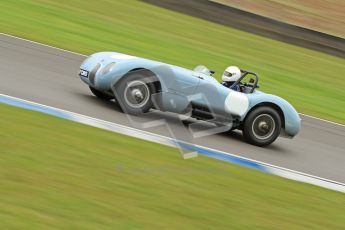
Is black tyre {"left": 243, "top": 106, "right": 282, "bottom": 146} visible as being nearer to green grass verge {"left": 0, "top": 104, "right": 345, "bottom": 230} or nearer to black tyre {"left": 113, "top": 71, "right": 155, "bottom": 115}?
black tyre {"left": 113, "top": 71, "right": 155, "bottom": 115}

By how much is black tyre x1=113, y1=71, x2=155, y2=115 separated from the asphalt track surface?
0.17 m

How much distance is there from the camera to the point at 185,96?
9531 millimetres

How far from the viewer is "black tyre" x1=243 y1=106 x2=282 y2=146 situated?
10.0 meters

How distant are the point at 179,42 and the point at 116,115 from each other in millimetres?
8897

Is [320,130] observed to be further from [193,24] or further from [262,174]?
[193,24]

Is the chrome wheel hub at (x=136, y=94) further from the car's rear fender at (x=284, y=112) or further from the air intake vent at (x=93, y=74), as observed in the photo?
the car's rear fender at (x=284, y=112)

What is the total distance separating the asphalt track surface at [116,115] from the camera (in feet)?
30.5

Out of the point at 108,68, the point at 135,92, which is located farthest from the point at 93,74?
the point at 135,92

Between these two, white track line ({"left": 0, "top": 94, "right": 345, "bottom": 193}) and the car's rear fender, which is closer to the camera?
white track line ({"left": 0, "top": 94, "right": 345, "bottom": 193})

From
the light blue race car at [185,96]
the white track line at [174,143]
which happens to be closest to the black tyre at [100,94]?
the light blue race car at [185,96]

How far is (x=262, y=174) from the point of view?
27.6ft

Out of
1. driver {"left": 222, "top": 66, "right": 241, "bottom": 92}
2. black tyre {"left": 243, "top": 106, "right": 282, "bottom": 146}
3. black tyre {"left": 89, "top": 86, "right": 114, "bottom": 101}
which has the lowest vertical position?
black tyre {"left": 89, "top": 86, "right": 114, "bottom": 101}

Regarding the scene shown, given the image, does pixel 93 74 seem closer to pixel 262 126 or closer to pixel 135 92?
pixel 135 92

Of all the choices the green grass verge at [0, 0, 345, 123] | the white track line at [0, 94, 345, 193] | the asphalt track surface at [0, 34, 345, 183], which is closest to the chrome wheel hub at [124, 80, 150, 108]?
the asphalt track surface at [0, 34, 345, 183]
